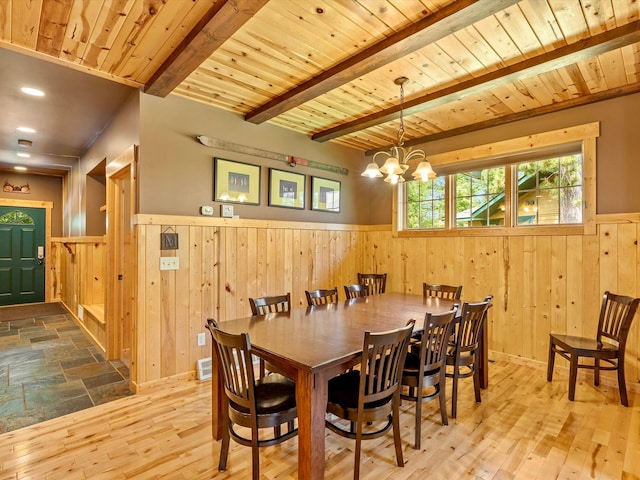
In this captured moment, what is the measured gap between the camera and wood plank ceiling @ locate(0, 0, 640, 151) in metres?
1.99

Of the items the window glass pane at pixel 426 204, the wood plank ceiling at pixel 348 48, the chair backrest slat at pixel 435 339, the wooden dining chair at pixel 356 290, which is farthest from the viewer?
the window glass pane at pixel 426 204

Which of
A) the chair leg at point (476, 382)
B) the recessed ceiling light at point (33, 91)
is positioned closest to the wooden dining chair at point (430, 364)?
the chair leg at point (476, 382)

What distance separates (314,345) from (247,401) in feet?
1.44

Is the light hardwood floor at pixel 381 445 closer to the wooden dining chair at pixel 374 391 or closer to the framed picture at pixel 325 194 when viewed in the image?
the wooden dining chair at pixel 374 391

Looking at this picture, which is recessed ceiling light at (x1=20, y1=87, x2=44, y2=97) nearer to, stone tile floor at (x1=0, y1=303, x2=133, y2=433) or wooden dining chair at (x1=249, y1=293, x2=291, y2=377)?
stone tile floor at (x1=0, y1=303, x2=133, y2=433)

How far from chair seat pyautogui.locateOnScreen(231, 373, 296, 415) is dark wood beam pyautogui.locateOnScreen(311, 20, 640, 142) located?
273 cm

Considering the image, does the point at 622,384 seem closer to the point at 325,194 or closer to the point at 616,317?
the point at 616,317

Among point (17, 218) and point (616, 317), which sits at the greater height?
point (17, 218)

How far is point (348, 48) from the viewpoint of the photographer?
2.40 metres

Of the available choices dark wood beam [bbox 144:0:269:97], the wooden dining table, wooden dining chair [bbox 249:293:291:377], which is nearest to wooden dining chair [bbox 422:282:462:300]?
the wooden dining table

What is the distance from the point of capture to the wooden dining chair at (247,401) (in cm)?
167

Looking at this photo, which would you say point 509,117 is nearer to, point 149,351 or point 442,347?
point 442,347

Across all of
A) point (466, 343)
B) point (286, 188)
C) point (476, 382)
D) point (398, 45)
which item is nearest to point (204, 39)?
point (398, 45)

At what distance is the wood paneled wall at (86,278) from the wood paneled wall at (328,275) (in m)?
1.50
